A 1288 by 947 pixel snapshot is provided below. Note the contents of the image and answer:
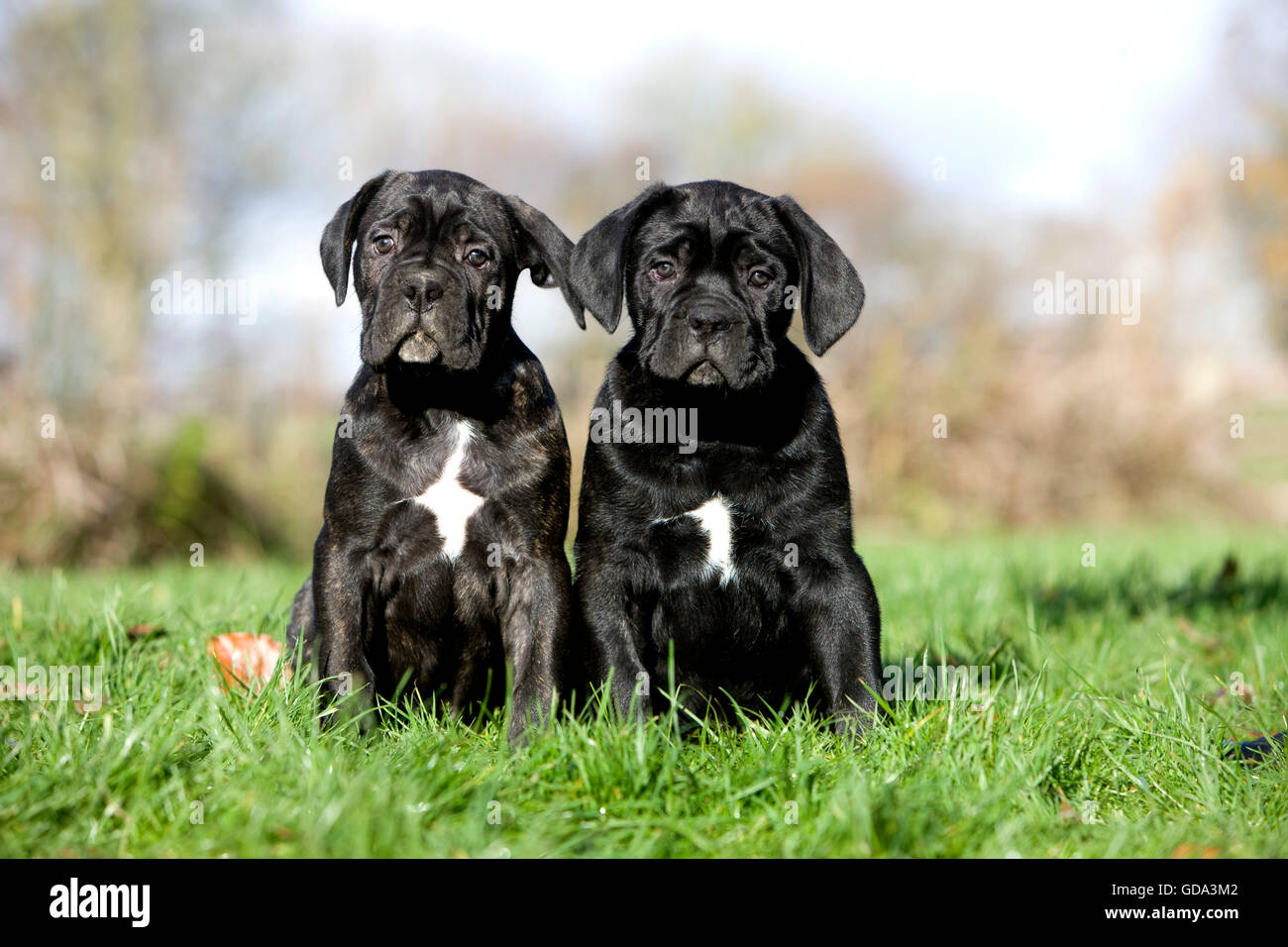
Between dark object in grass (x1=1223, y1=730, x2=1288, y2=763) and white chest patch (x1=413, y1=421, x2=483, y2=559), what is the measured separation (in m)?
2.34

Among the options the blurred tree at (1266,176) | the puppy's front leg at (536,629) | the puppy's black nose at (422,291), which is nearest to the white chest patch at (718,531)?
the puppy's front leg at (536,629)

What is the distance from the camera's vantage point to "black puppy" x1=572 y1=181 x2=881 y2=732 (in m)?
3.44

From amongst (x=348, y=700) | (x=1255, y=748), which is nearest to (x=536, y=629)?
(x=348, y=700)

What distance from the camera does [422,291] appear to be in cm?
348

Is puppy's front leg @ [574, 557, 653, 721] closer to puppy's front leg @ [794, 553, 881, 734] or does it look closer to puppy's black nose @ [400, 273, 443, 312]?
puppy's front leg @ [794, 553, 881, 734]

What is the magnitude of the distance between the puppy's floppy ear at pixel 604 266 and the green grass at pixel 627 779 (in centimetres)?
133

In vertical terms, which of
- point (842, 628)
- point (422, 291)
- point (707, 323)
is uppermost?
point (422, 291)

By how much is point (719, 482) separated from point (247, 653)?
1825 millimetres

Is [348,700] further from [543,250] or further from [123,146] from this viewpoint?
[123,146]

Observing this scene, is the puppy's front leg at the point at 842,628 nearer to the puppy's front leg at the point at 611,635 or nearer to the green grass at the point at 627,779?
the green grass at the point at 627,779

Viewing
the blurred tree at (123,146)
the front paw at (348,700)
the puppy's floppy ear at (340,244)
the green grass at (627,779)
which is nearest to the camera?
the green grass at (627,779)

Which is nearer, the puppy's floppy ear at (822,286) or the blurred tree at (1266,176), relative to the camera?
the puppy's floppy ear at (822,286)

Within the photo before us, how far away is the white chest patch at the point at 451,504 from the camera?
138 inches
